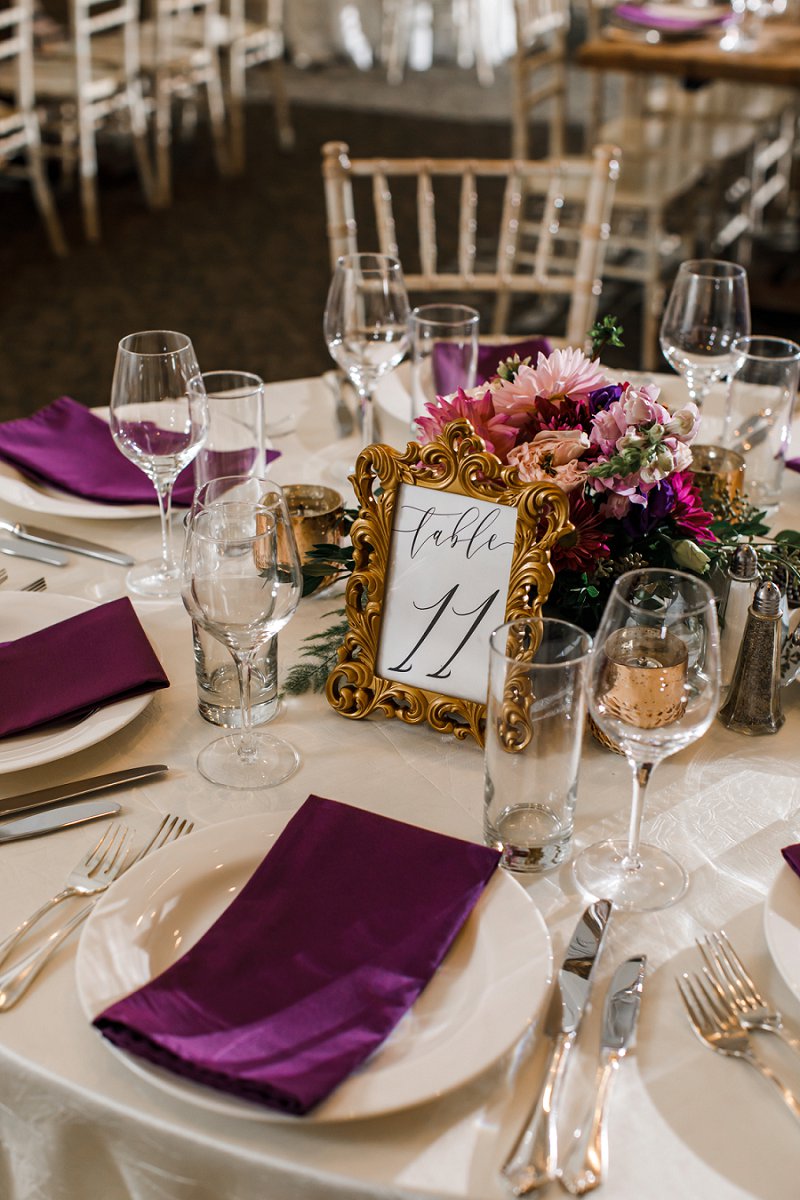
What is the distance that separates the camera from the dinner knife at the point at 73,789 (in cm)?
100

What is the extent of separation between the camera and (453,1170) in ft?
2.28

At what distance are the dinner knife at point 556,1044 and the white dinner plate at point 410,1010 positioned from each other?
32 millimetres

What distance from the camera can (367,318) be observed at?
152cm

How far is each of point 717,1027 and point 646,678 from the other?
0.78ft

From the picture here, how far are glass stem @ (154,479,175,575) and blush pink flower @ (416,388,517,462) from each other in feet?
1.14

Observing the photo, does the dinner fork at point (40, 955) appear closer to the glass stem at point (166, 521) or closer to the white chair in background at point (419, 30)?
the glass stem at point (166, 521)

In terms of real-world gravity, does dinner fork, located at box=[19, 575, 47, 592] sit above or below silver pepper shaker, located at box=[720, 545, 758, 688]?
below

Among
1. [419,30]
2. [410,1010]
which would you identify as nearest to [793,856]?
[410,1010]

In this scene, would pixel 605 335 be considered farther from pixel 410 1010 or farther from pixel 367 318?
pixel 410 1010

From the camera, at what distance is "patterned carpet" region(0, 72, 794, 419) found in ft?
13.7

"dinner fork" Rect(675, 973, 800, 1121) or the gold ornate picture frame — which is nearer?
"dinner fork" Rect(675, 973, 800, 1121)

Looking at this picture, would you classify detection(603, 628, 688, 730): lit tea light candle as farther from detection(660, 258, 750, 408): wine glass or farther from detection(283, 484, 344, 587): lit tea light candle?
detection(660, 258, 750, 408): wine glass

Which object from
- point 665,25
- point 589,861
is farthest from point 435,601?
point 665,25

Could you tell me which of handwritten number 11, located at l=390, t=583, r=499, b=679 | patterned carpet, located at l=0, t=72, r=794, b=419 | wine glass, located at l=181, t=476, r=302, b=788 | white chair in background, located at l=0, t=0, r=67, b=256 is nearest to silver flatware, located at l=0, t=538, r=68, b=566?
wine glass, located at l=181, t=476, r=302, b=788
